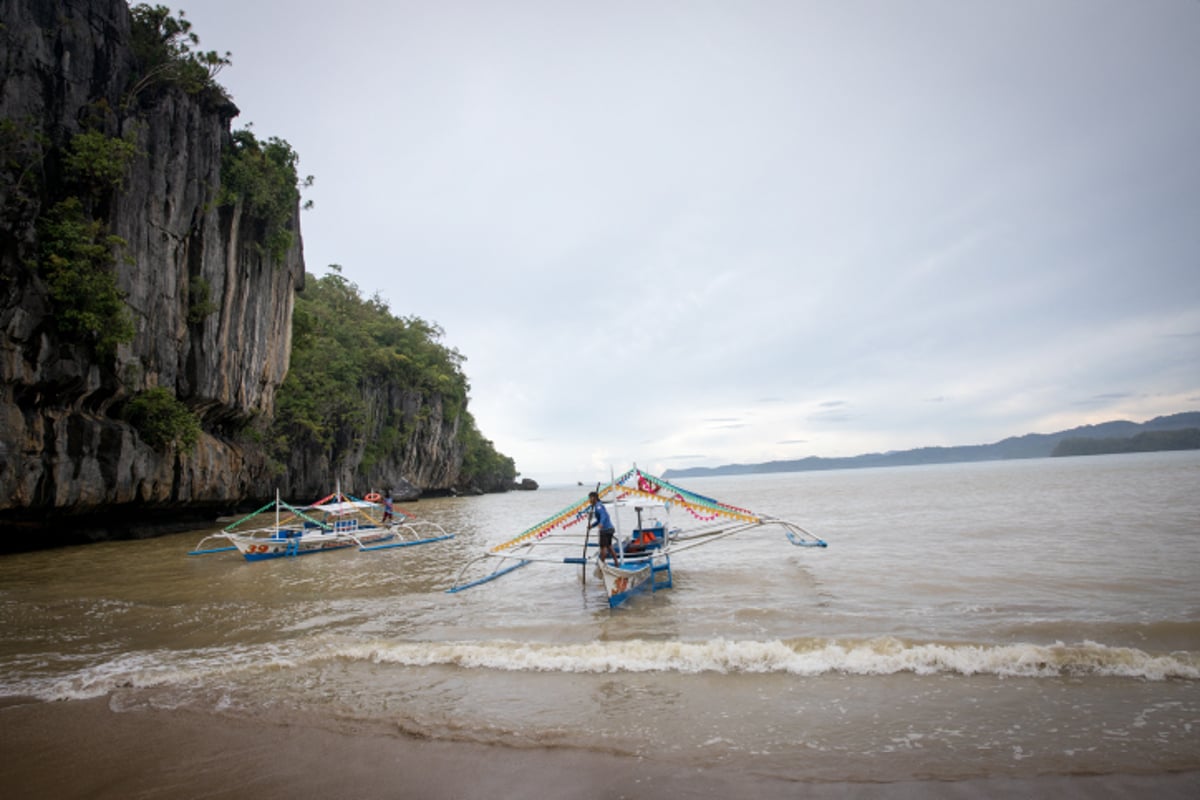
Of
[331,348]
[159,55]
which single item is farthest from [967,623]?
[331,348]

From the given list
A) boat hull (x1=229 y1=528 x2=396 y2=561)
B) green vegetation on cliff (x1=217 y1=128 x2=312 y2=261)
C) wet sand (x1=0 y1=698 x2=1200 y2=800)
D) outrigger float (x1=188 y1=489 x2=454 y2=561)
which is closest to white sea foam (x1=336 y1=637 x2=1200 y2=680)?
wet sand (x1=0 y1=698 x2=1200 y2=800)

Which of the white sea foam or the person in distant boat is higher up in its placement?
the person in distant boat

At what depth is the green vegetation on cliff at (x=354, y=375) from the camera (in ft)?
113

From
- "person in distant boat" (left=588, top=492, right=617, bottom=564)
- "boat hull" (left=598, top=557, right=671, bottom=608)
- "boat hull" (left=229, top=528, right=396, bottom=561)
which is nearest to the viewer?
"boat hull" (left=598, top=557, right=671, bottom=608)

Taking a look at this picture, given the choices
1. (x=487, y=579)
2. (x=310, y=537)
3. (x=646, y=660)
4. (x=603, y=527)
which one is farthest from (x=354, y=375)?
(x=646, y=660)

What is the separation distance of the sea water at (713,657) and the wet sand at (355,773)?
0.17 m

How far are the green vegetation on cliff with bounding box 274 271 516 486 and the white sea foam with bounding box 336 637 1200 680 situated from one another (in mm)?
29453

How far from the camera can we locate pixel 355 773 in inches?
151

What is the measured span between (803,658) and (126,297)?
21470 millimetres

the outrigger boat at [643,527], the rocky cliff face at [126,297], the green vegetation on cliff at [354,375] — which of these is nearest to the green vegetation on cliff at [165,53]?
the rocky cliff face at [126,297]

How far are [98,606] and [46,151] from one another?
1450 cm

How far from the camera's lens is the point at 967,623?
715 cm

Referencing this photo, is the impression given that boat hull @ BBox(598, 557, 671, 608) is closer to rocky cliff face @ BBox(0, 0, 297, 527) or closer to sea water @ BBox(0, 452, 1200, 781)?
sea water @ BBox(0, 452, 1200, 781)

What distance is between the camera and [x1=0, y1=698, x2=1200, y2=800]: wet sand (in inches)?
135
